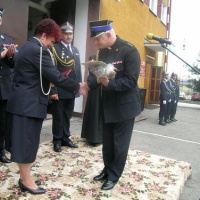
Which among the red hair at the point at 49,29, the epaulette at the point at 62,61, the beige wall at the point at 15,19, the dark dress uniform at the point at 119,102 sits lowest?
the dark dress uniform at the point at 119,102

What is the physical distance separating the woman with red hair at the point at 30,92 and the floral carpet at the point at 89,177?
47 centimetres

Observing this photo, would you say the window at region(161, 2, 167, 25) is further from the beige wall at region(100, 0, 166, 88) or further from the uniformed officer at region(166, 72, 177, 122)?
the uniformed officer at region(166, 72, 177, 122)

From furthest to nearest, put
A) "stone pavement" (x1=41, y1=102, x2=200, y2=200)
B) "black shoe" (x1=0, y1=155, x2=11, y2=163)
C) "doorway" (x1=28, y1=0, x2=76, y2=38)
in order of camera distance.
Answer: "doorway" (x1=28, y1=0, x2=76, y2=38) → "stone pavement" (x1=41, y1=102, x2=200, y2=200) → "black shoe" (x1=0, y1=155, x2=11, y2=163)

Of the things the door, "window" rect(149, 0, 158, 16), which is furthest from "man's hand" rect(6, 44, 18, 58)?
the door

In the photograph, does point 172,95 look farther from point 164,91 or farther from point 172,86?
point 164,91

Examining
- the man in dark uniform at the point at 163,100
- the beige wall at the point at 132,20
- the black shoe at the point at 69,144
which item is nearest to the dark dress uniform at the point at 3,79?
the black shoe at the point at 69,144

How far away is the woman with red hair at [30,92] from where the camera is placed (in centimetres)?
264

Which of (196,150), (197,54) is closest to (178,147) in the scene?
(196,150)

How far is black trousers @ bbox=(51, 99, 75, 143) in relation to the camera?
4316 mm

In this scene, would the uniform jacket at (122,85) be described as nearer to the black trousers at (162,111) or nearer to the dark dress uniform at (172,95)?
the black trousers at (162,111)

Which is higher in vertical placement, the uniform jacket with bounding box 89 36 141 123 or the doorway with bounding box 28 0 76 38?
the doorway with bounding box 28 0 76 38

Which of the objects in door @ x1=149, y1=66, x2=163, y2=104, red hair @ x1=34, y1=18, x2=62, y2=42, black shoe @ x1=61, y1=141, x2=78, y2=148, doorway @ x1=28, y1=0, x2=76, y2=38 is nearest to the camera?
red hair @ x1=34, y1=18, x2=62, y2=42

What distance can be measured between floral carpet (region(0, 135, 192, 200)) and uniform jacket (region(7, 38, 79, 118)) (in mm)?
871

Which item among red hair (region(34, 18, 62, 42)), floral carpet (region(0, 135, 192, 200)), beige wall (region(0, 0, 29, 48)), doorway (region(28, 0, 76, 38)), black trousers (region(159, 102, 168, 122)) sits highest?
doorway (region(28, 0, 76, 38))
